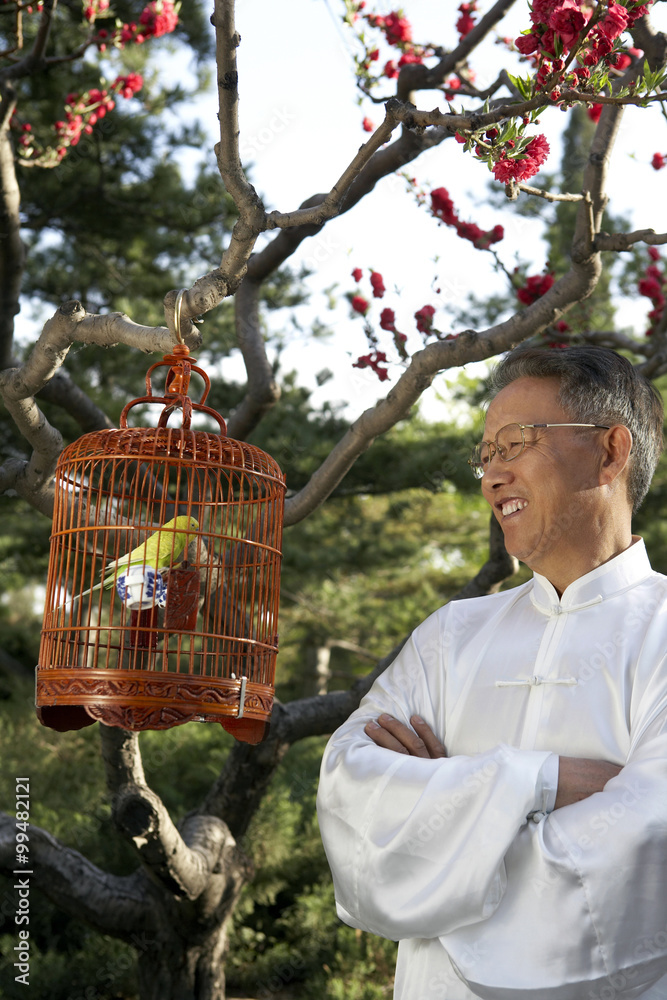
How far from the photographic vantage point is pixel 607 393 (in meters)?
2.13

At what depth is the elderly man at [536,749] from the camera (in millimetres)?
1640

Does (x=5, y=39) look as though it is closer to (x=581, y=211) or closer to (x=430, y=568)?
(x=581, y=211)

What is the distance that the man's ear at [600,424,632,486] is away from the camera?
2111 millimetres

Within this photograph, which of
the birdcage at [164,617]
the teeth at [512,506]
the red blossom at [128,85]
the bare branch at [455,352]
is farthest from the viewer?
the red blossom at [128,85]

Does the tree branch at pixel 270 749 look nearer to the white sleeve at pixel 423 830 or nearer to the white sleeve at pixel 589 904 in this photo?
the white sleeve at pixel 423 830

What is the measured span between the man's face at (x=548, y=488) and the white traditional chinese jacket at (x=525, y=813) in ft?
0.35

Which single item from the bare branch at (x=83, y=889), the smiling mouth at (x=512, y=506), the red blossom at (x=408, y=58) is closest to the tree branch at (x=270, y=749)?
the bare branch at (x=83, y=889)

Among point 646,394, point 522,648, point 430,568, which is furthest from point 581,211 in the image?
point 430,568

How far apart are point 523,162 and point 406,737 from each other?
4.40ft

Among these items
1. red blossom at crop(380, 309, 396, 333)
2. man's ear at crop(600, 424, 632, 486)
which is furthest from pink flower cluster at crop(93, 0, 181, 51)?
man's ear at crop(600, 424, 632, 486)

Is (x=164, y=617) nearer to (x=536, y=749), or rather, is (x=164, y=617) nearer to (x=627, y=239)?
(x=536, y=749)

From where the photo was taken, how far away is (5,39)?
24.6 ft

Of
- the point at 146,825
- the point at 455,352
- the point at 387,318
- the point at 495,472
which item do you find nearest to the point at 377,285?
the point at 387,318

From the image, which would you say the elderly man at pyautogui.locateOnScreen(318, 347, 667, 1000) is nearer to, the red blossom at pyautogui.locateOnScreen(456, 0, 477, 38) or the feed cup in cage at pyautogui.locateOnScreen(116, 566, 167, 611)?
the feed cup in cage at pyautogui.locateOnScreen(116, 566, 167, 611)
